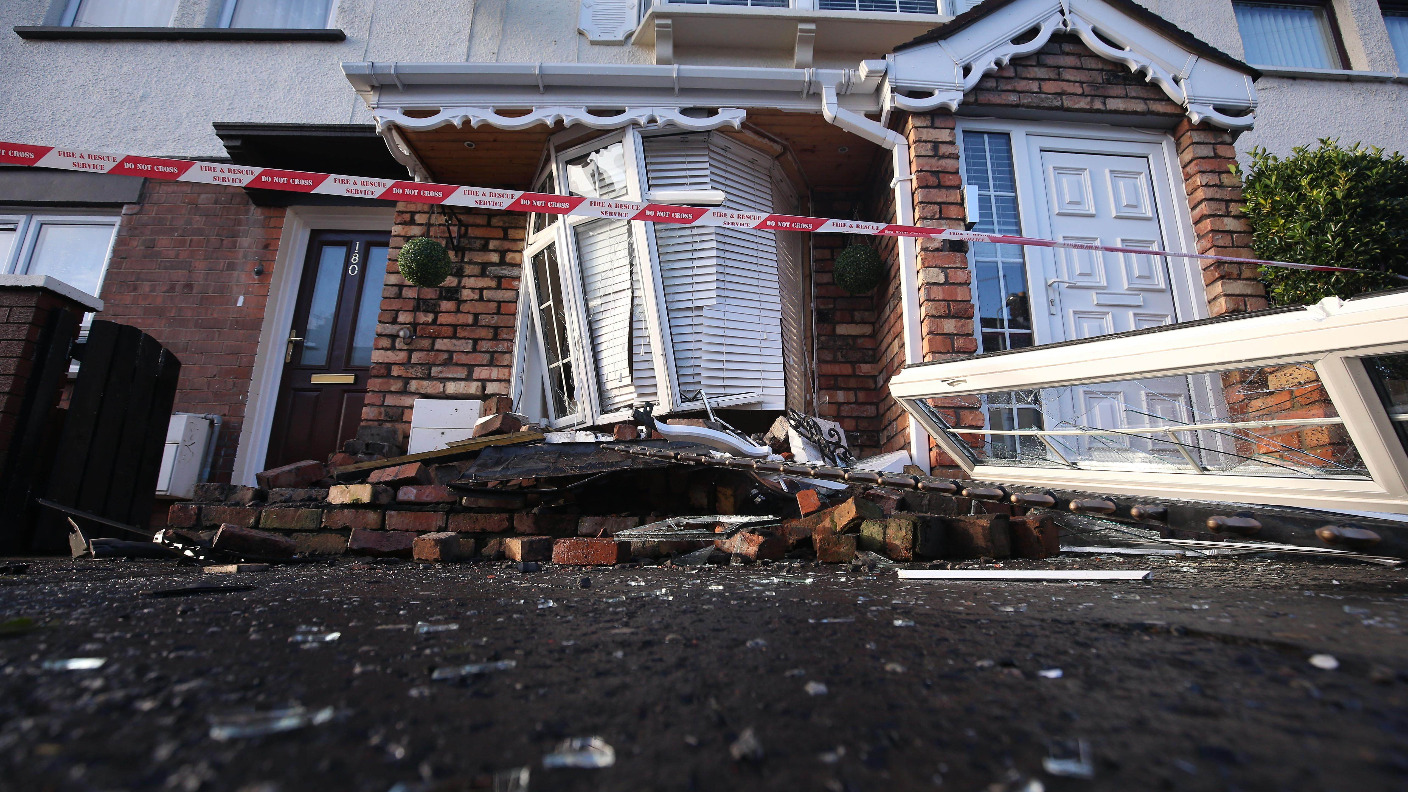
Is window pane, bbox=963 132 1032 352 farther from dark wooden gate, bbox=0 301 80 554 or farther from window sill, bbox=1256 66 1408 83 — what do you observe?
dark wooden gate, bbox=0 301 80 554

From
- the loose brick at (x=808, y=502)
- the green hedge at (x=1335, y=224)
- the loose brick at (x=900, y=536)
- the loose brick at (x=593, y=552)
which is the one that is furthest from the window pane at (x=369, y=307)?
the green hedge at (x=1335, y=224)

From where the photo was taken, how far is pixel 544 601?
147 centimetres

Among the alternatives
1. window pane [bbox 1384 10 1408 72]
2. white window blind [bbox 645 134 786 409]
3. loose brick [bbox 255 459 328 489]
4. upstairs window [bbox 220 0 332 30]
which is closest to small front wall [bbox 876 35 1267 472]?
white window blind [bbox 645 134 786 409]

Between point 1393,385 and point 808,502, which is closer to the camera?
point 1393,385

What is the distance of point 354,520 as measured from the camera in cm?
343

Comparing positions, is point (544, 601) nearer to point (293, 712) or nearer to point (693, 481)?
point (293, 712)

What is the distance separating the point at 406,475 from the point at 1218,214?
5.63 m

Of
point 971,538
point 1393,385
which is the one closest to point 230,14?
point 971,538

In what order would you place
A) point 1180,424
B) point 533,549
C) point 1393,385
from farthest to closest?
point 533,549 → point 1180,424 → point 1393,385

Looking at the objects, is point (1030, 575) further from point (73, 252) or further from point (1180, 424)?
point (73, 252)

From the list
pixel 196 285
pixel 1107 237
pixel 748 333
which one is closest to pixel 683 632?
pixel 748 333

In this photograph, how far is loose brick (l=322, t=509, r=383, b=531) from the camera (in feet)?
11.2

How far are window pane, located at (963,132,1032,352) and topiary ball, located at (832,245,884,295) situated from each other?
0.73 m

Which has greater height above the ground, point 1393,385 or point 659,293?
Result: point 659,293
